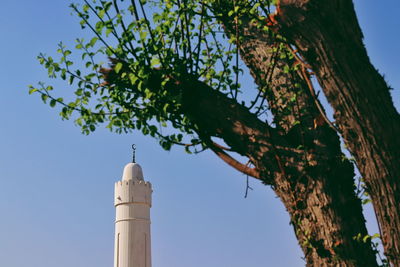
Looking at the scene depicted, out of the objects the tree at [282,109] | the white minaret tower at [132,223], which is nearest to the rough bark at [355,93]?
the tree at [282,109]

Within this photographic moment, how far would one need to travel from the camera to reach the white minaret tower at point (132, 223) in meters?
23.4

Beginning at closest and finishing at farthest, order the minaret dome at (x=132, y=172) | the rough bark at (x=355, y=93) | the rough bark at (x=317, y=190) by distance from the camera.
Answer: the rough bark at (x=355, y=93)
the rough bark at (x=317, y=190)
the minaret dome at (x=132, y=172)

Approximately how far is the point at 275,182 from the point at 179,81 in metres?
1.30

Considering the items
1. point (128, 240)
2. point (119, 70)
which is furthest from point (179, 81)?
point (128, 240)

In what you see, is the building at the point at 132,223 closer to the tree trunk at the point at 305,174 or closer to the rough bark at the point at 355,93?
the tree trunk at the point at 305,174

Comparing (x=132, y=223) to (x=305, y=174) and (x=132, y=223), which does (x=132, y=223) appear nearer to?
(x=132, y=223)

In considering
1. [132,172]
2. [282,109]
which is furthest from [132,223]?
[282,109]

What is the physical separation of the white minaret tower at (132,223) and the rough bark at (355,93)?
20510 millimetres

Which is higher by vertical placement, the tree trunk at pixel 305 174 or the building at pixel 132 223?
the building at pixel 132 223

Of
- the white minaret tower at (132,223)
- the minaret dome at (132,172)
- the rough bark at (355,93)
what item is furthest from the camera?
the minaret dome at (132,172)

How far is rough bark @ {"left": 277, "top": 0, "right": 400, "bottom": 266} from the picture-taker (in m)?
3.42

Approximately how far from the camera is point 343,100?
140 inches

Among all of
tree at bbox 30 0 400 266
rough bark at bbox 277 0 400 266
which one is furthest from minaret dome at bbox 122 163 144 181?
rough bark at bbox 277 0 400 266

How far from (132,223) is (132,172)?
7.54ft
